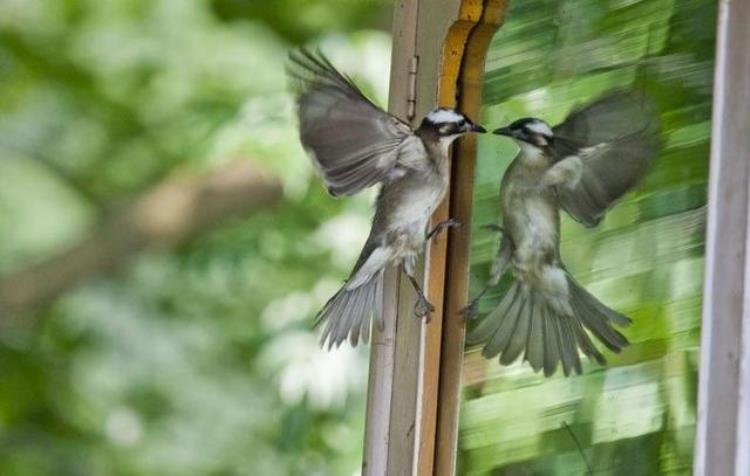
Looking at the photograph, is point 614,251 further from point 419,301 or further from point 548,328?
point 419,301

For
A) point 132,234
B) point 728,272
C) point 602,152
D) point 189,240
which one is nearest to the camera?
point 728,272

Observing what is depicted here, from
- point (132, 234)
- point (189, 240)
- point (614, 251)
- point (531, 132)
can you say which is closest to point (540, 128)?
point (531, 132)

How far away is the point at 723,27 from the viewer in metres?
1.06

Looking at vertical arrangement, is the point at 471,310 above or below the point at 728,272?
above

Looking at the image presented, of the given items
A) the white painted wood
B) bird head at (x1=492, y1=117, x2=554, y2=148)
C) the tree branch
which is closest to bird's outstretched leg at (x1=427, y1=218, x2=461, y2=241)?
bird head at (x1=492, y1=117, x2=554, y2=148)

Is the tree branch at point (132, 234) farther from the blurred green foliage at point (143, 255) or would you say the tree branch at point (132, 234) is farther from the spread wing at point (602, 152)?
the spread wing at point (602, 152)

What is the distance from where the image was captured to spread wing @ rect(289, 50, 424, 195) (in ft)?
3.96

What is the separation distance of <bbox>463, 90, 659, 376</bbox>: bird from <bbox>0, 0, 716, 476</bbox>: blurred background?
0.03 metres

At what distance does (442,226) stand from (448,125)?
0.31 feet

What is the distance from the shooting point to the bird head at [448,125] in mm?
1233

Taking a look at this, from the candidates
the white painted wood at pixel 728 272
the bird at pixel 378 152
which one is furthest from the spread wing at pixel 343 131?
the white painted wood at pixel 728 272

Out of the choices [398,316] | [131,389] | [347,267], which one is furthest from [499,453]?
[131,389]

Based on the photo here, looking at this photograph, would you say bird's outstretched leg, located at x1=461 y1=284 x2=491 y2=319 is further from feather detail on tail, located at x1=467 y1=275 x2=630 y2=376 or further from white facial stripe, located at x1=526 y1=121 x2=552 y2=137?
white facial stripe, located at x1=526 y1=121 x2=552 y2=137

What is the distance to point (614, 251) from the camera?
1161 mm
